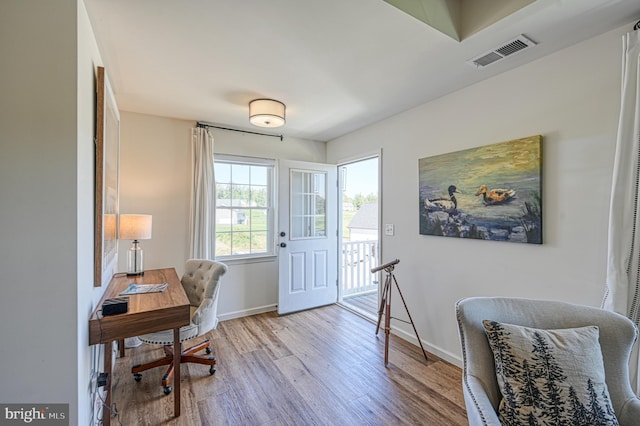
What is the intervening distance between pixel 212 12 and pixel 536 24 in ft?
6.09

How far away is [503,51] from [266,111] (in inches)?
75.9

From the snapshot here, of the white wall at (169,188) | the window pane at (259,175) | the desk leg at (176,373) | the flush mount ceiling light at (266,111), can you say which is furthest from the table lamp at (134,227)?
the window pane at (259,175)

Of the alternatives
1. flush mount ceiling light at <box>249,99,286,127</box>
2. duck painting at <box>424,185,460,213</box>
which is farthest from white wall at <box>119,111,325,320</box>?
duck painting at <box>424,185,460,213</box>

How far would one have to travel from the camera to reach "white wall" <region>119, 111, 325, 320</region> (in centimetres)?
303

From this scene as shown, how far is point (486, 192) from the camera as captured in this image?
2.22 m

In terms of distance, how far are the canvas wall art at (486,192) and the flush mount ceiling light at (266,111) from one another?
1.50 meters

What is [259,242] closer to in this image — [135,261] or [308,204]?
[308,204]

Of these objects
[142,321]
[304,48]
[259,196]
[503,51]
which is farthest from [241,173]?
[503,51]

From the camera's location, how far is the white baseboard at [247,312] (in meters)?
3.51

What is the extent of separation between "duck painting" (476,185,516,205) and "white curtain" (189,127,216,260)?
9.39 feet

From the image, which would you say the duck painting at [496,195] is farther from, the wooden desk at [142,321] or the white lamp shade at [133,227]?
the white lamp shade at [133,227]

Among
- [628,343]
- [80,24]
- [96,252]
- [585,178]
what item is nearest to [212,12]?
[80,24]

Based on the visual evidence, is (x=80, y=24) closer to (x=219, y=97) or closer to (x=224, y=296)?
(x=219, y=97)

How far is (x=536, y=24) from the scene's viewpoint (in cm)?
160
